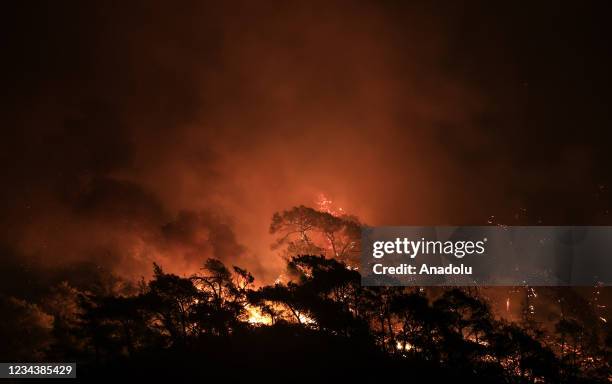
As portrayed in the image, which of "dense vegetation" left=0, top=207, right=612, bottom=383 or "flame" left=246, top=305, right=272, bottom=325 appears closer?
"dense vegetation" left=0, top=207, right=612, bottom=383

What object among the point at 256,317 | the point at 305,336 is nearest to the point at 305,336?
the point at 305,336

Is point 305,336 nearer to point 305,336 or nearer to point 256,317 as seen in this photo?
point 305,336

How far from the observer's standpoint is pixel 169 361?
1051 inches

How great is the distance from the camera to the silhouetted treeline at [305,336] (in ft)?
82.6

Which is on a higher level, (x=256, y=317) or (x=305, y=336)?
(x=256, y=317)

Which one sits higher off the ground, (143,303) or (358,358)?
(143,303)

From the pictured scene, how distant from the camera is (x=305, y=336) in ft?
92.5

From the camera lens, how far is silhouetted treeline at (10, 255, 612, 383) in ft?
82.6

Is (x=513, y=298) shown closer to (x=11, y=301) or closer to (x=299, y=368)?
(x=299, y=368)

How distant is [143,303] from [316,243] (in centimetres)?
2005

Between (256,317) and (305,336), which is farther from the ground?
(256,317)

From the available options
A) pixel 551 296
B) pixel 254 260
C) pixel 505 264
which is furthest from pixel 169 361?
pixel 505 264

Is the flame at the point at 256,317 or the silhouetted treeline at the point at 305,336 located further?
the flame at the point at 256,317

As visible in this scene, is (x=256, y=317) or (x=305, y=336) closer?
(x=305, y=336)
